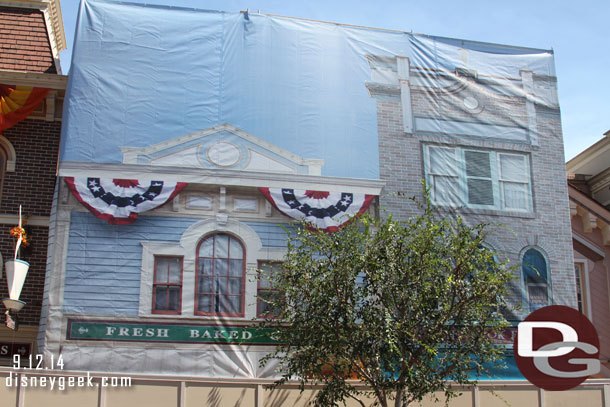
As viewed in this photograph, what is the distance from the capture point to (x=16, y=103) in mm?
18062

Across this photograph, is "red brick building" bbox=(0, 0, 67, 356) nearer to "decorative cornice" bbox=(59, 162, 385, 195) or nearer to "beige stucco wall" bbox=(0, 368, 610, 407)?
"decorative cornice" bbox=(59, 162, 385, 195)

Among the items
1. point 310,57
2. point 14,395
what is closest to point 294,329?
point 14,395

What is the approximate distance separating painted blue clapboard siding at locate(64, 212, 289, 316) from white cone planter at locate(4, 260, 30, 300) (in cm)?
99

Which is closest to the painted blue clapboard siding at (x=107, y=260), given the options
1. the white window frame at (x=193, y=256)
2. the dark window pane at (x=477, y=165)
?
the white window frame at (x=193, y=256)

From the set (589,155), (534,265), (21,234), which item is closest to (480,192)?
(534,265)

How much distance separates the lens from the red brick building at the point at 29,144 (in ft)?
57.0

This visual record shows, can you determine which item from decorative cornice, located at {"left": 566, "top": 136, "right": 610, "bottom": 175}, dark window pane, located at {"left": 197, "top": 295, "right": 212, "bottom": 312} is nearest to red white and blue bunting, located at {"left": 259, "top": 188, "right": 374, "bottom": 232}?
dark window pane, located at {"left": 197, "top": 295, "right": 212, "bottom": 312}

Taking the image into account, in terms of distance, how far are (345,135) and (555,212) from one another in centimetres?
598

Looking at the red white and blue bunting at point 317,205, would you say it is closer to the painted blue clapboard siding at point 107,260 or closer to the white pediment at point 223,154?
the white pediment at point 223,154

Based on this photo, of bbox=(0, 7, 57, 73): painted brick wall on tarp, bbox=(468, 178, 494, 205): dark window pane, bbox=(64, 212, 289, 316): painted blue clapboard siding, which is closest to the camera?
bbox=(64, 212, 289, 316): painted blue clapboard siding

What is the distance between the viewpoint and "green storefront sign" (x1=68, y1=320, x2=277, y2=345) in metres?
16.6

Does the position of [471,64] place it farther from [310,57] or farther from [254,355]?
[254,355]

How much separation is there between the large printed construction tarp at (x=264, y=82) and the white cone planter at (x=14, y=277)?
7.88 ft

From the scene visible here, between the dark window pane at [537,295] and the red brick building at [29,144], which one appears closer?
the red brick building at [29,144]
